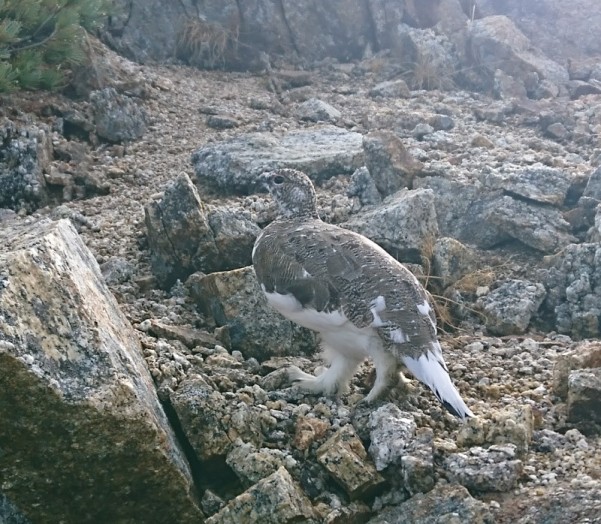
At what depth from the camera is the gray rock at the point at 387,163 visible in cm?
745

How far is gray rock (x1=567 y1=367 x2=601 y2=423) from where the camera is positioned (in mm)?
4414

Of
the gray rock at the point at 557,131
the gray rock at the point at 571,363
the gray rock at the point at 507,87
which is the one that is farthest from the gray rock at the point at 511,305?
the gray rock at the point at 507,87

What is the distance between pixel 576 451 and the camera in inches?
166

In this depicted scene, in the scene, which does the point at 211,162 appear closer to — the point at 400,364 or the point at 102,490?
the point at 400,364

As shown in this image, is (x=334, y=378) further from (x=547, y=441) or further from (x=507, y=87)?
(x=507, y=87)

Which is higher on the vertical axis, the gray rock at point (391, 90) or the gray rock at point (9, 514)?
the gray rock at point (9, 514)

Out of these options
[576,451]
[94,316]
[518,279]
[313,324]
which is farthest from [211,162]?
[576,451]

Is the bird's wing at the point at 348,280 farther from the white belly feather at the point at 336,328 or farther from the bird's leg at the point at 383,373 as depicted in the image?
the bird's leg at the point at 383,373

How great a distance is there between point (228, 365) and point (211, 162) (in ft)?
10.6

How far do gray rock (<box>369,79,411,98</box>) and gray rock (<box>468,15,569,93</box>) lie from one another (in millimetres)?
1239

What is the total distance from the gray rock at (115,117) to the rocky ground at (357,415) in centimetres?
56

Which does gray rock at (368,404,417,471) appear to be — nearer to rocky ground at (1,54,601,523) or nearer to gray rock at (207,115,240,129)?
rocky ground at (1,54,601,523)

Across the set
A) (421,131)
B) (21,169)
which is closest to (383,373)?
(21,169)

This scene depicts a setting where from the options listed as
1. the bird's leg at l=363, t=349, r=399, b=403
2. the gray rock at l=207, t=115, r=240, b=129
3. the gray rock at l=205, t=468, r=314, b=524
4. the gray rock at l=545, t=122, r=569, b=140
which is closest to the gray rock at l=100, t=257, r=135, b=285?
the bird's leg at l=363, t=349, r=399, b=403
